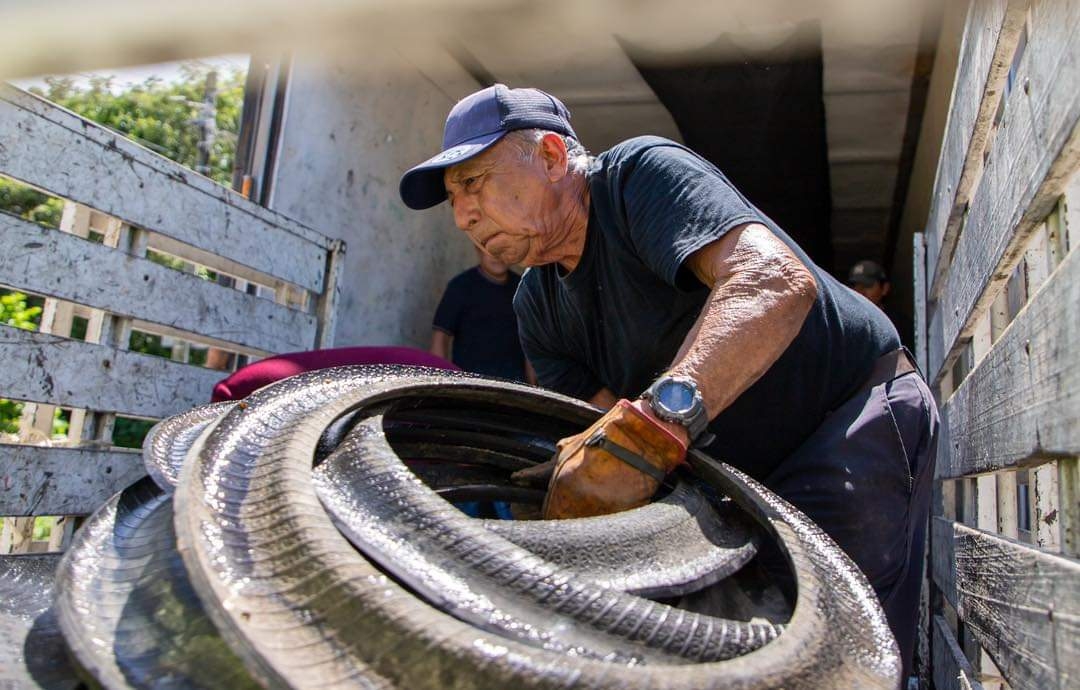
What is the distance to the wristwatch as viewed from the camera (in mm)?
1791

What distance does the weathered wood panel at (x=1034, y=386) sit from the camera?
1.33 metres

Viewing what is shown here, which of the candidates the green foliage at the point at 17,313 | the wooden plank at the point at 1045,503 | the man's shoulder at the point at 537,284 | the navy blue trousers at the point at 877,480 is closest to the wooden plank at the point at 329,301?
the man's shoulder at the point at 537,284

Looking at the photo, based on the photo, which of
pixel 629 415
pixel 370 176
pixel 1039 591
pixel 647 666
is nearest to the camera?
pixel 647 666

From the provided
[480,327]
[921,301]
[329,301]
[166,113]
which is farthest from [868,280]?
[166,113]

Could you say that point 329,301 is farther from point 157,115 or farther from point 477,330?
point 157,115

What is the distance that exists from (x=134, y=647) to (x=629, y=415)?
916mm

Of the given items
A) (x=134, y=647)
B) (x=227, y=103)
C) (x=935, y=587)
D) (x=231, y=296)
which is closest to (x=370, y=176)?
(x=231, y=296)

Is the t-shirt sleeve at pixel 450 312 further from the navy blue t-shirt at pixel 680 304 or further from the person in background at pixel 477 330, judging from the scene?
the navy blue t-shirt at pixel 680 304

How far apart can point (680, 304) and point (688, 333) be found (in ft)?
0.57

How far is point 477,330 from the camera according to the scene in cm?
605

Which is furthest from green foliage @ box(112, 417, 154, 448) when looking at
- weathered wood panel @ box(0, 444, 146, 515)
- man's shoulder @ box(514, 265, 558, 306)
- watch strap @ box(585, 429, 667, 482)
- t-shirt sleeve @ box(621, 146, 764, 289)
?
watch strap @ box(585, 429, 667, 482)

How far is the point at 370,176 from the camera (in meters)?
5.65

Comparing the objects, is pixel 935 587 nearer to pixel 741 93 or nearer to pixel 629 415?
pixel 629 415

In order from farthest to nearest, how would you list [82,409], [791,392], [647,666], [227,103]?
[227,103] < [82,409] < [791,392] < [647,666]
